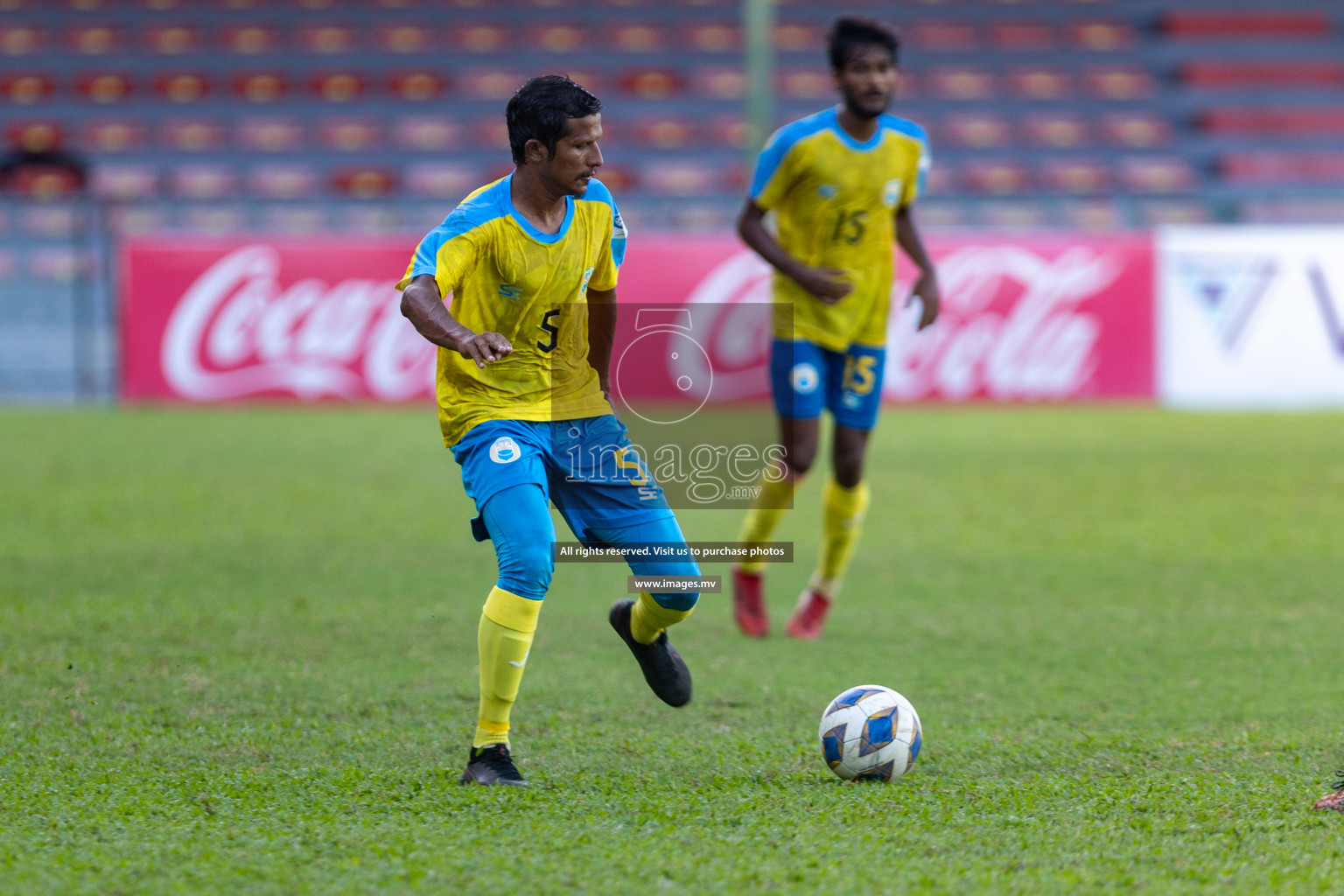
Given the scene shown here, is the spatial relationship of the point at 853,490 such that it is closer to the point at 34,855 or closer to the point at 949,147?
the point at 34,855

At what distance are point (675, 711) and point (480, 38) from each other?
22081mm

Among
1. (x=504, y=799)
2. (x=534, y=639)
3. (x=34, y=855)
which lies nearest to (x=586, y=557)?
(x=534, y=639)

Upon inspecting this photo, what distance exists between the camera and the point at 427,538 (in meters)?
8.08

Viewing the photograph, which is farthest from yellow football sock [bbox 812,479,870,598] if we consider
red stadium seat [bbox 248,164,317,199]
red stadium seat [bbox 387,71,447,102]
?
red stadium seat [bbox 387,71,447,102]

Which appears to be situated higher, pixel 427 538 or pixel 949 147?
pixel 949 147

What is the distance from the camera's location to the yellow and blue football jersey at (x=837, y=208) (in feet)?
18.8

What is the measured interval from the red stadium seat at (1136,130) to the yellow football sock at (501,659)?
22.2 metres

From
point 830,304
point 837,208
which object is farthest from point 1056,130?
point 830,304

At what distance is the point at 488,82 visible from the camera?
2434 cm

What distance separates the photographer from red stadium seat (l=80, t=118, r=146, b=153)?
75.6 feet

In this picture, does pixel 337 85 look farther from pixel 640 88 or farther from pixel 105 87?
pixel 640 88

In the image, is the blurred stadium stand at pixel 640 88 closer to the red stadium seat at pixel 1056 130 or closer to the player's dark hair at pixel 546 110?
the red stadium seat at pixel 1056 130

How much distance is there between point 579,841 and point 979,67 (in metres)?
23.8

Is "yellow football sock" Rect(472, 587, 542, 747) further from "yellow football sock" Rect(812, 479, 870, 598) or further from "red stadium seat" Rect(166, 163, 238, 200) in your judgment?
"red stadium seat" Rect(166, 163, 238, 200)
